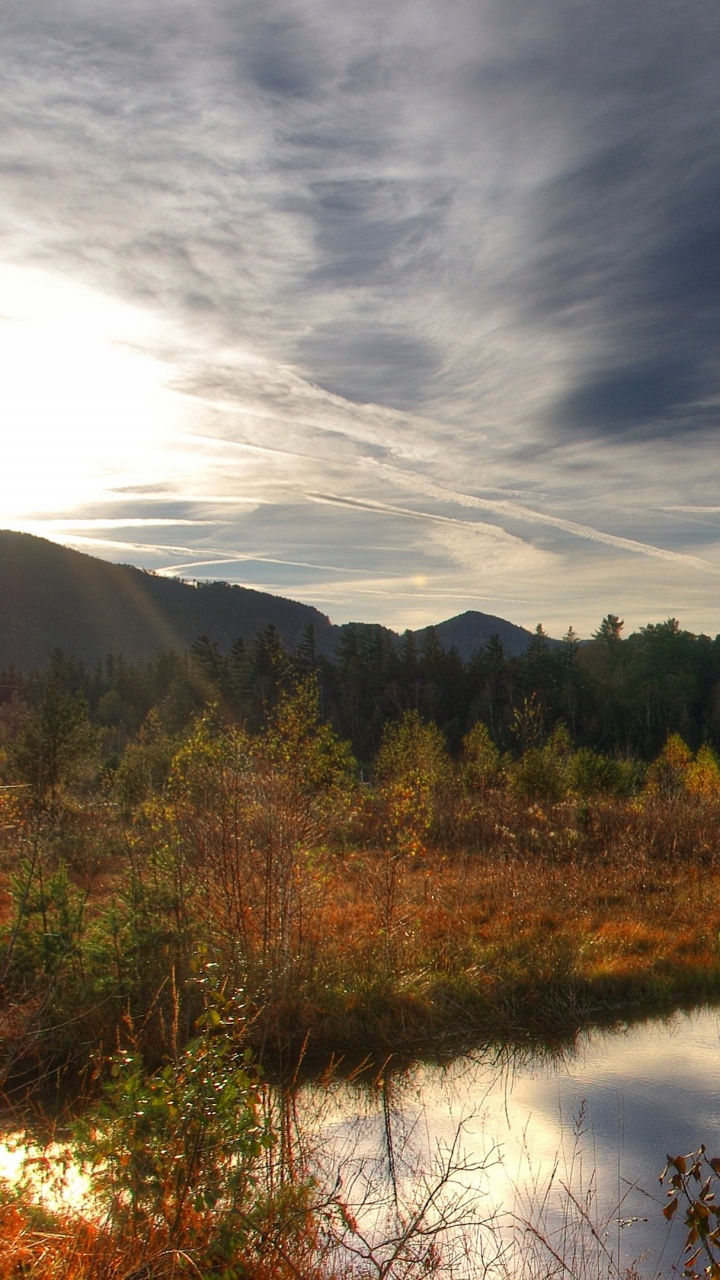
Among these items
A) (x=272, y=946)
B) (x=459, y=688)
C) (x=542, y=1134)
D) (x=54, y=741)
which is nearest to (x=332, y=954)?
(x=272, y=946)

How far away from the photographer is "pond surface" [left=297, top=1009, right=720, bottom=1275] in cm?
649

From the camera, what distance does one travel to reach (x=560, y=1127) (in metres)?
8.11

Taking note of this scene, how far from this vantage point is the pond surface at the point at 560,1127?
6492 mm

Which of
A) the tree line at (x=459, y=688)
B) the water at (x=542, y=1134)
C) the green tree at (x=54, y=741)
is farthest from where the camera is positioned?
the tree line at (x=459, y=688)

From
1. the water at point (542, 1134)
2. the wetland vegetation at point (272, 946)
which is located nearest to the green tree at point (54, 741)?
the wetland vegetation at point (272, 946)

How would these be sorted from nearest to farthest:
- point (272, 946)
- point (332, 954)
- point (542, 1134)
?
point (542, 1134) < point (272, 946) < point (332, 954)

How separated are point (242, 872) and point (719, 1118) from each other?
535 centimetres

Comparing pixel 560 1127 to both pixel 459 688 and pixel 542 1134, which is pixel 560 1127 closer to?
pixel 542 1134

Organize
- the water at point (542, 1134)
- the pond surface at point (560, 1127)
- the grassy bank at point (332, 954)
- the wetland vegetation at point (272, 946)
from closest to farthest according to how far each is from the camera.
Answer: the wetland vegetation at point (272, 946)
the water at point (542, 1134)
the pond surface at point (560, 1127)
the grassy bank at point (332, 954)

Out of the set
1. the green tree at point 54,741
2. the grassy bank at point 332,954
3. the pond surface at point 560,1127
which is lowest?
the pond surface at point 560,1127

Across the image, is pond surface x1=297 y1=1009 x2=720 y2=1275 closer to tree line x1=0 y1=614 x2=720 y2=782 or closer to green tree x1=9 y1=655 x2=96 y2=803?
green tree x1=9 y1=655 x2=96 y2=803

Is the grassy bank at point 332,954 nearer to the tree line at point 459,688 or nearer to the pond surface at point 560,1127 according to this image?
the pond surface at point 560,1127

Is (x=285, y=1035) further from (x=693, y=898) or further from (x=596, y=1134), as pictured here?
(x=693, y=898)

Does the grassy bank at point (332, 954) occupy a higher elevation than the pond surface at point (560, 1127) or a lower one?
higher
